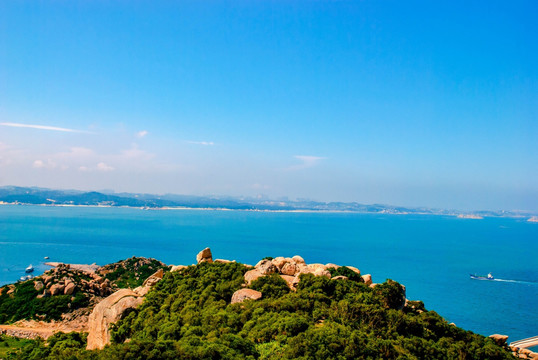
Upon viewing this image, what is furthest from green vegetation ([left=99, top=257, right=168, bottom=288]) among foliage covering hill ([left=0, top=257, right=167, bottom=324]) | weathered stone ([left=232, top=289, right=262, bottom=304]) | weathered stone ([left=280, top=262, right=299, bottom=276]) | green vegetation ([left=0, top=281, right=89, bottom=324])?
weathered stone ([left=232, top=289, right=262, bottom=304])

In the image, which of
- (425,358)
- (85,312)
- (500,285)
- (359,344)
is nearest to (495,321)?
(500,285)

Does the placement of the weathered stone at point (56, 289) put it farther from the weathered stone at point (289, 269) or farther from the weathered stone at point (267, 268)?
the weathered stone at point (289, 269)

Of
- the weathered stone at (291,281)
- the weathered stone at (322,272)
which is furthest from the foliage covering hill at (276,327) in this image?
the weathered stone at (322,272)

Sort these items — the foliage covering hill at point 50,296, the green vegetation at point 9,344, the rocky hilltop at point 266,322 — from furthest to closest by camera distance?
the foliage covering hill at point 50,296, the green vegetation at point 9,344, the rocky hilltop at point 266,322

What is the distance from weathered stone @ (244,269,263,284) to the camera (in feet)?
72.8

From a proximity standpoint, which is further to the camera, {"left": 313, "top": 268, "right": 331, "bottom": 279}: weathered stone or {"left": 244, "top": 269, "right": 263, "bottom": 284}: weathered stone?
{"left": 313, "top": 268, "right": 331, "bottom": 279}: weathered stone

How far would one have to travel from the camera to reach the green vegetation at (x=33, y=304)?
2998 cm

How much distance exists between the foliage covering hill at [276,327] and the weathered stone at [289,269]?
256cm

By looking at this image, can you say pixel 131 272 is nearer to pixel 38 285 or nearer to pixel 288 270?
pixel 38 285

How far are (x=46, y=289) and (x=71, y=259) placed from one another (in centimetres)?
4038

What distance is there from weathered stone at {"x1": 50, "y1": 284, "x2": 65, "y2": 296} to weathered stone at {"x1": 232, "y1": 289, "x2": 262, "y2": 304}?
786 inches

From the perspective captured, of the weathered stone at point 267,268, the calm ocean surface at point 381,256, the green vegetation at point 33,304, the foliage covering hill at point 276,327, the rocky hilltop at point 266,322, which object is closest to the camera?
Result: the foliage covering hill at point 276,327

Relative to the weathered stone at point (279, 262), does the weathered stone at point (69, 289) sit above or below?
below

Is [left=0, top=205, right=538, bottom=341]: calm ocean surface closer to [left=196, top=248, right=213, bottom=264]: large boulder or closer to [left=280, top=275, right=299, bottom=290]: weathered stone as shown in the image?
[left=280, top=275, right=299, bottom=290]: weathered stone
